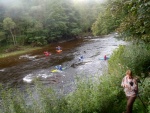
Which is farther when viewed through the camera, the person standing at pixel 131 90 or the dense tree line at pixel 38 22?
the dense tree line at pixel 38 22

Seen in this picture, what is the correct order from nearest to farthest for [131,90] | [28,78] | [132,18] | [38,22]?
[131,90], [132,18], [28,78], [38,22]

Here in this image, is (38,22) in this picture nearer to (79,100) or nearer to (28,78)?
(28,78)

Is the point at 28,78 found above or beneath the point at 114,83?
beneath

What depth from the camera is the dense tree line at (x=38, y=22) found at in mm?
54134

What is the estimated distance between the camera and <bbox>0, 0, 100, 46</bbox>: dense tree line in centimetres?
5413

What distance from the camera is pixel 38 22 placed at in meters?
56.7

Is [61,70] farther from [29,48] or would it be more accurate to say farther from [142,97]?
[29,48]

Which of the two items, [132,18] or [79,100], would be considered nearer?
[79,100]

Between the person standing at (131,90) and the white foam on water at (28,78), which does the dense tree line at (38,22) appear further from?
the person standing at (131,90)

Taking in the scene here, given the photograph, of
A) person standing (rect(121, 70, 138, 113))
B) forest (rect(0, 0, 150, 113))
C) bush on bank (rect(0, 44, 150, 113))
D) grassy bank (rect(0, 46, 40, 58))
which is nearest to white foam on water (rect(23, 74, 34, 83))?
forest (rect(0, 0, 150, 113))

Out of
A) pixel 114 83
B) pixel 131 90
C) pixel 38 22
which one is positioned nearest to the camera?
pixel 131 90

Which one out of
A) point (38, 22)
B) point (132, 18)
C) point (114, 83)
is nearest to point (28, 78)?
point (114, 83)

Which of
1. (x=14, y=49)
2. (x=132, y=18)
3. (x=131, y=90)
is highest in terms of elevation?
(x=132, y=18)

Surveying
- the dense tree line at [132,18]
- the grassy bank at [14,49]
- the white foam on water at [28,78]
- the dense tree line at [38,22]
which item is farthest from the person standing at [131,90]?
the dense tree line at [38,22]
